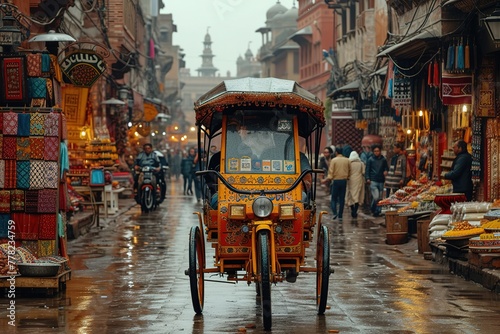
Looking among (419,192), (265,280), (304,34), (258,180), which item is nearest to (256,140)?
(258,180)

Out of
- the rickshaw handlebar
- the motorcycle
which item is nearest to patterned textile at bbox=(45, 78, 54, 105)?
the rickshaw handlebar

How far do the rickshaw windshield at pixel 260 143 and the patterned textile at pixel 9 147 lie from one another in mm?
3133

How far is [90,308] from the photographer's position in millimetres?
12484

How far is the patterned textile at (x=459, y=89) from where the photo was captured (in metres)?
20.6

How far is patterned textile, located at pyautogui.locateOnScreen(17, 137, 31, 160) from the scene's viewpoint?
1429 centimetres

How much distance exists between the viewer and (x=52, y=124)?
46.9 ft

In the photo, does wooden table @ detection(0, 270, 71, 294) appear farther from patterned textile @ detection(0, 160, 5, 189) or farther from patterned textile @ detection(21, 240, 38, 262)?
patterned textile @ detection(0, 160, 5, 189)

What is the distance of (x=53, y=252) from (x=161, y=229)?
10.4 meters

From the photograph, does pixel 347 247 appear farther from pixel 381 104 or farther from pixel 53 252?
pixel 381 104

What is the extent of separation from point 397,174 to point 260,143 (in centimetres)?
1640

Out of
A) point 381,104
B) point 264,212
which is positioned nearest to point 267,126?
point 264,212

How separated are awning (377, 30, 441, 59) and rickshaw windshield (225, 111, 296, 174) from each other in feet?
31.3

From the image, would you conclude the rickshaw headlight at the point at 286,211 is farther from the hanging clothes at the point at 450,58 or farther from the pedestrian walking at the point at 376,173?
the pedestrian walking at the point at 376,173

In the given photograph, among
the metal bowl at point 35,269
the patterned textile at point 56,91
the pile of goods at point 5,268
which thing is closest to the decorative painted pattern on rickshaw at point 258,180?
the metal bowl at point 35,269
